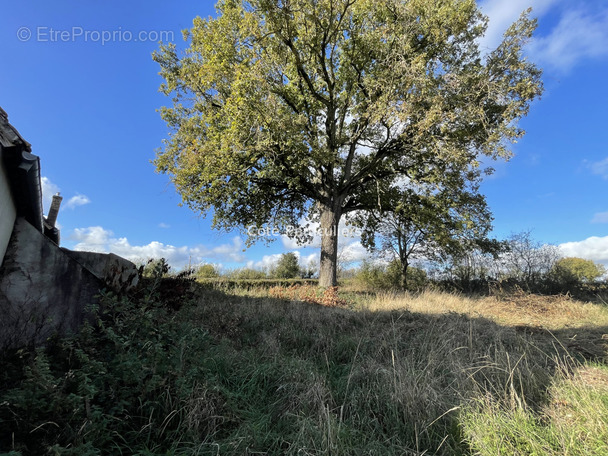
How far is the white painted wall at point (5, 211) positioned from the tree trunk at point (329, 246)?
37.4 feet

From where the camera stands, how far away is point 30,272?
13.4ft

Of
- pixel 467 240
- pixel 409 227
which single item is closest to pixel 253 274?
pixel 409 227

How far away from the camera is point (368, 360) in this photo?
4.71m

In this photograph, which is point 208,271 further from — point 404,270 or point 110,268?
point 110,268

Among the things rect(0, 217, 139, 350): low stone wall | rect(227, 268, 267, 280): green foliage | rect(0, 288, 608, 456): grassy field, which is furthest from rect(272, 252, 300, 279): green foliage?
rect(0, 217, 139, 350): low stone wall

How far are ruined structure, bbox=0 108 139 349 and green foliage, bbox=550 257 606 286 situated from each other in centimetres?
2078

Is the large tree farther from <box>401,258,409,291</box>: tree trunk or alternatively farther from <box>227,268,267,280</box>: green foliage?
<box>401,258,409,291</box>: tree trunk

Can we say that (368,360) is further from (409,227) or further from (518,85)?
(409,227)

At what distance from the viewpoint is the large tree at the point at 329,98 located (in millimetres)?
11594

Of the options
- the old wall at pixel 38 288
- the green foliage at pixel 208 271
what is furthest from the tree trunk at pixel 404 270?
the old wall at pixel 38 288

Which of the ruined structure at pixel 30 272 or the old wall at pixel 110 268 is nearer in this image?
the ruined structure at pixel 30 272

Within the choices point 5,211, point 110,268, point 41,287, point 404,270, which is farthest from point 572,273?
point 5,211

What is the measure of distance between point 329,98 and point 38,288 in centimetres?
1264

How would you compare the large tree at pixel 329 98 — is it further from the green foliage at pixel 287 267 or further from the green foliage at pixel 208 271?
the green foliage at pixel 287 267
